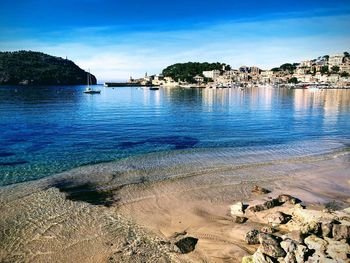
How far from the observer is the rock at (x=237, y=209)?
14.6 m

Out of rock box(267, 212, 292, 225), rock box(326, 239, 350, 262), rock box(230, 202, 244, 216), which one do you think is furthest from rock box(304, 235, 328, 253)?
rock box(230, 202, 244, 216)

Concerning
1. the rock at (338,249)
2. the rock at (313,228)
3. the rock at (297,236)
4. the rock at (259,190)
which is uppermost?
the rock at (338,249)

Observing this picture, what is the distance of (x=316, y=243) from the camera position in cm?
1004

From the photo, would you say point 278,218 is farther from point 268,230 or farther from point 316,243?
point 316,243

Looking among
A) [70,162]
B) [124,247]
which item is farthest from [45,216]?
[70,162]

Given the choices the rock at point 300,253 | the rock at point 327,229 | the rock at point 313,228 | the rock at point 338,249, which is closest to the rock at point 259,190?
the rock at point 313,228

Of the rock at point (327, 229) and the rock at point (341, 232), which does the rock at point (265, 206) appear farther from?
the rock at point (341, 232)

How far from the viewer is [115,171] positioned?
2134cm

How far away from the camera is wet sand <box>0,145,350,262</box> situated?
37.2 ft

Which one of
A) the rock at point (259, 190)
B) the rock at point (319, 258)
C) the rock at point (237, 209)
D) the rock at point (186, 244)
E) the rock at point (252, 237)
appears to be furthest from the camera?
the rock at point (259, 190)

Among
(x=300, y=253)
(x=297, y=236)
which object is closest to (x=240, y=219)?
(x=297, y=236)

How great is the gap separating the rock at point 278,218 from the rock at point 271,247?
7.61ft

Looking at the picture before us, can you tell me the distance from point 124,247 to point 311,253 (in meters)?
6.75

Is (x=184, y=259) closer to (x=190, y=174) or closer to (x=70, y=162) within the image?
(x=190, y=174)
